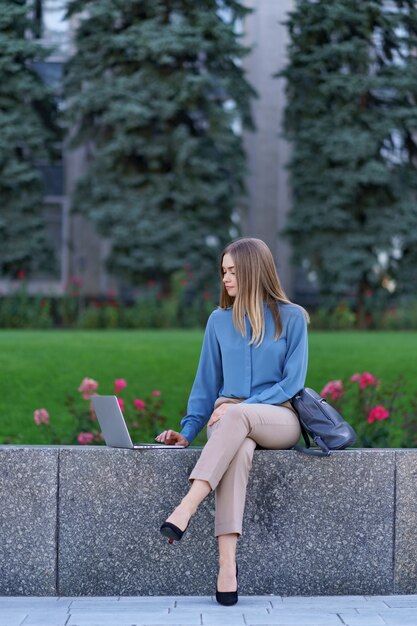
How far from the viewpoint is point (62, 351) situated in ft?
33.8

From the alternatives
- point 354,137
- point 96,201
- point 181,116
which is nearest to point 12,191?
point 96,201

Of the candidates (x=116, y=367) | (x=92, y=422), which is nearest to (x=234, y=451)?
(x=92, y=422)

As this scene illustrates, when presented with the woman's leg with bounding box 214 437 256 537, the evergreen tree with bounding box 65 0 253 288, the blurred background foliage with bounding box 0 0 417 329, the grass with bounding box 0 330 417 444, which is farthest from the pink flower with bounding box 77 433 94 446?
the evergreen tree with bounding box 65 0 253 288

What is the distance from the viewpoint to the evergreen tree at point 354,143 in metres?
18.0

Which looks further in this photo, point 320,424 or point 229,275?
point 229,275

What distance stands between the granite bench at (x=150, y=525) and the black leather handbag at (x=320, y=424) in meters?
0.09

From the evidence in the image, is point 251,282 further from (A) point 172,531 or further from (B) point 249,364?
(A) point 172,531

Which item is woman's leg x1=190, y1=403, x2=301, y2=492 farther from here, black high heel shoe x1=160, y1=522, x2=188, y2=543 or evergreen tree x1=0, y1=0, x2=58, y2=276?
evergreen tree x1=0, y1=0, x2=58, y2=276

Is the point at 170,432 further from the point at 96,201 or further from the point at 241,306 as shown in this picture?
the point at 96,201

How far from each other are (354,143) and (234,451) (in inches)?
550

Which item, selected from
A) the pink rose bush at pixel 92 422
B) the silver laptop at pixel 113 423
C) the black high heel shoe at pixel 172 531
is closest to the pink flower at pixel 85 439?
the pink rose bush at pixel 92 422

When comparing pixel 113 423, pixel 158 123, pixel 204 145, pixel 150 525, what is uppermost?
pixel 158 123

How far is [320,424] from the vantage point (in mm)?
4902

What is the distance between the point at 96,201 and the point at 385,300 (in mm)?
5194
